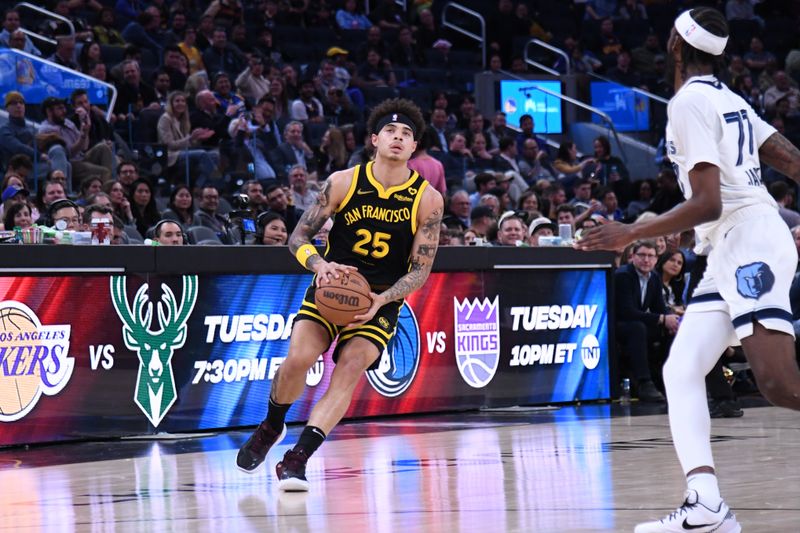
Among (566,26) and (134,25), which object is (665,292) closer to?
(134,25)

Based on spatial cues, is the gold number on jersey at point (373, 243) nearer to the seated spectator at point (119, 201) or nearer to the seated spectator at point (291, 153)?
the seated spectator at point (119, 201)

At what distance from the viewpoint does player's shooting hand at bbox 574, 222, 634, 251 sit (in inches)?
203

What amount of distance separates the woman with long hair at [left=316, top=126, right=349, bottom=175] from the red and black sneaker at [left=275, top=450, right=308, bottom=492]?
9.62 metres

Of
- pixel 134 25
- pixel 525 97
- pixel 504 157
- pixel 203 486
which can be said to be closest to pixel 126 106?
pixel 134 25

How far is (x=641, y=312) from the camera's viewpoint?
13.2 meters

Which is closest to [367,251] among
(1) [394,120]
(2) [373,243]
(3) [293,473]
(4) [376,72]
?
(2) [373,243]

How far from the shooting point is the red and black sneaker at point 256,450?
7.54 m

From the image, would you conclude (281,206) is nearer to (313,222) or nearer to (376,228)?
(313,222)

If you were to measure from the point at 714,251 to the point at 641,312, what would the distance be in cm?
774

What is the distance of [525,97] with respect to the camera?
2264 cm

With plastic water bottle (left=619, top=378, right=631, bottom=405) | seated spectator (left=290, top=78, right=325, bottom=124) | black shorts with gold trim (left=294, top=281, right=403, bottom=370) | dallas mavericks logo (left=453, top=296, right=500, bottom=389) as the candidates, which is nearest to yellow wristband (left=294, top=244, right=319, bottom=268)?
black shorts with gold trim (left=294, top=281, right=403, bottom=370)

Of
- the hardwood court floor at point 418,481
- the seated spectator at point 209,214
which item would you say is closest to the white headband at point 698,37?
the hardwood court floor at point 418,481

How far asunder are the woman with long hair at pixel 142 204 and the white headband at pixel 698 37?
8473 mm

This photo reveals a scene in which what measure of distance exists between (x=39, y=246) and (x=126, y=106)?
7145 millimetres
